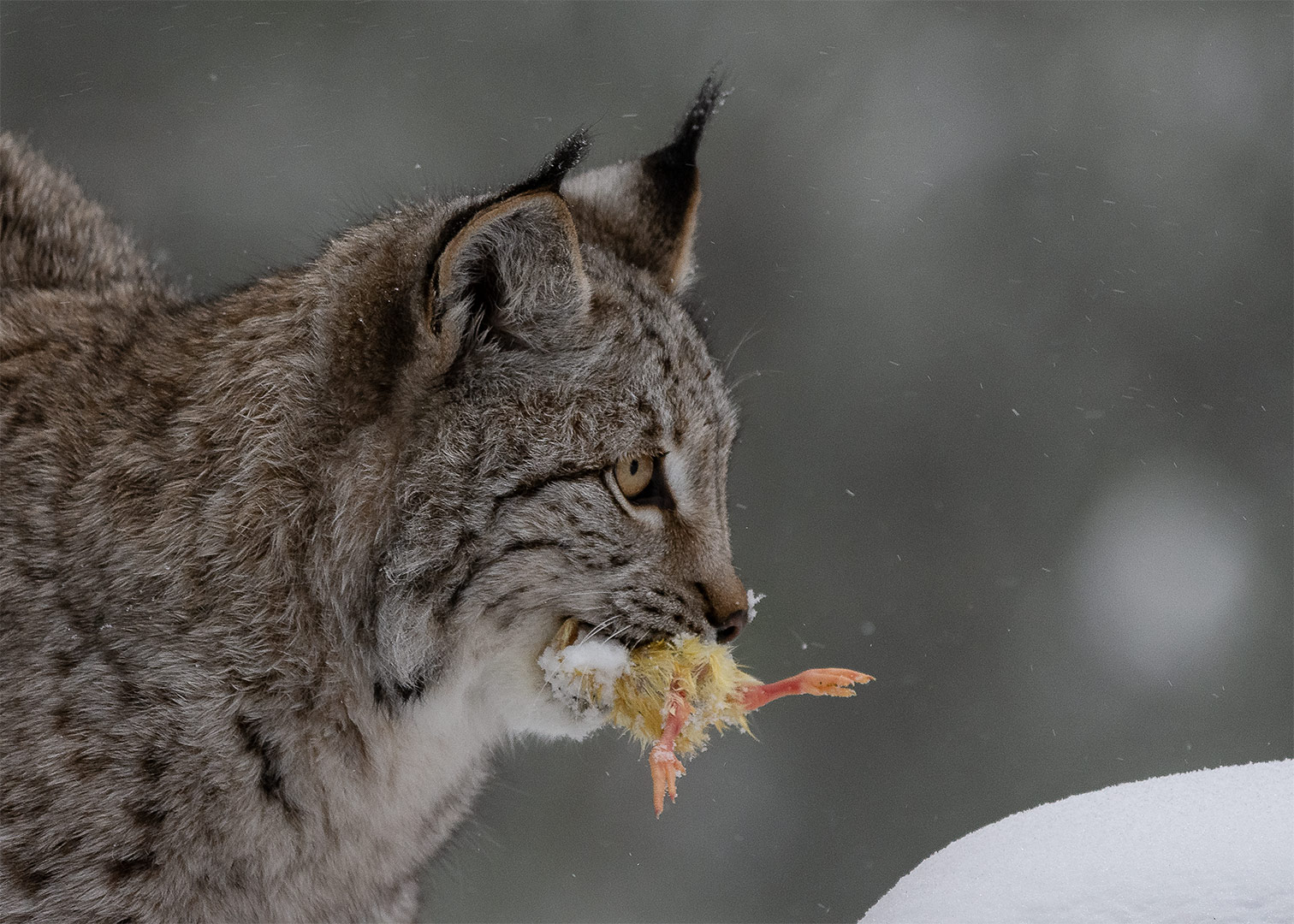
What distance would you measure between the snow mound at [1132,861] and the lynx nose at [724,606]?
0.80 metres

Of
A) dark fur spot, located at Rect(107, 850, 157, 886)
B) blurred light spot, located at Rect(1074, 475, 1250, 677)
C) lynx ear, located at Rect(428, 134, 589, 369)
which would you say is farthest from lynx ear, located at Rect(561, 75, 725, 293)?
blurred light spot, located at Rect(1074, 475, 1250, 677)

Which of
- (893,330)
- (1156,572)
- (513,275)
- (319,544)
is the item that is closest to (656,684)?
(319,544)

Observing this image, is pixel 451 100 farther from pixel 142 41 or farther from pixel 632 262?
pixel 632 262

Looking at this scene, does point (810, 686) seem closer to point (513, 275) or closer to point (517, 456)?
point (517, 456)

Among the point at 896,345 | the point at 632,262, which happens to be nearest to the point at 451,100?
the point at 896,345

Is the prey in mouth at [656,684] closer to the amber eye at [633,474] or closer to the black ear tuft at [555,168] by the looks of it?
the amber eye at [633,474]

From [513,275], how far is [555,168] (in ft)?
0.98

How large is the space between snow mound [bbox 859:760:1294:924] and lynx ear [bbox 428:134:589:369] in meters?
1.51

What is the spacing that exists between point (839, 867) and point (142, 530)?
917 centimetres

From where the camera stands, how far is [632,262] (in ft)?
12.8

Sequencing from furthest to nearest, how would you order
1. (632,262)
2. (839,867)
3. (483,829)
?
(839,867) → (483,829) → (632,262)

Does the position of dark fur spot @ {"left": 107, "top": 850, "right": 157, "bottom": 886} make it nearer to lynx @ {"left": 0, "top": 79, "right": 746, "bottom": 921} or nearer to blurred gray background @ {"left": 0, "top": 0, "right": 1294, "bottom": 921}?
lynx @ {"left": 0, "top": 79, "right": 746, "bottom": 921}

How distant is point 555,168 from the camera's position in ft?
9.86

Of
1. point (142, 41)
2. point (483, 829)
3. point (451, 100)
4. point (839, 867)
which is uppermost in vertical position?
point (142, 41)
